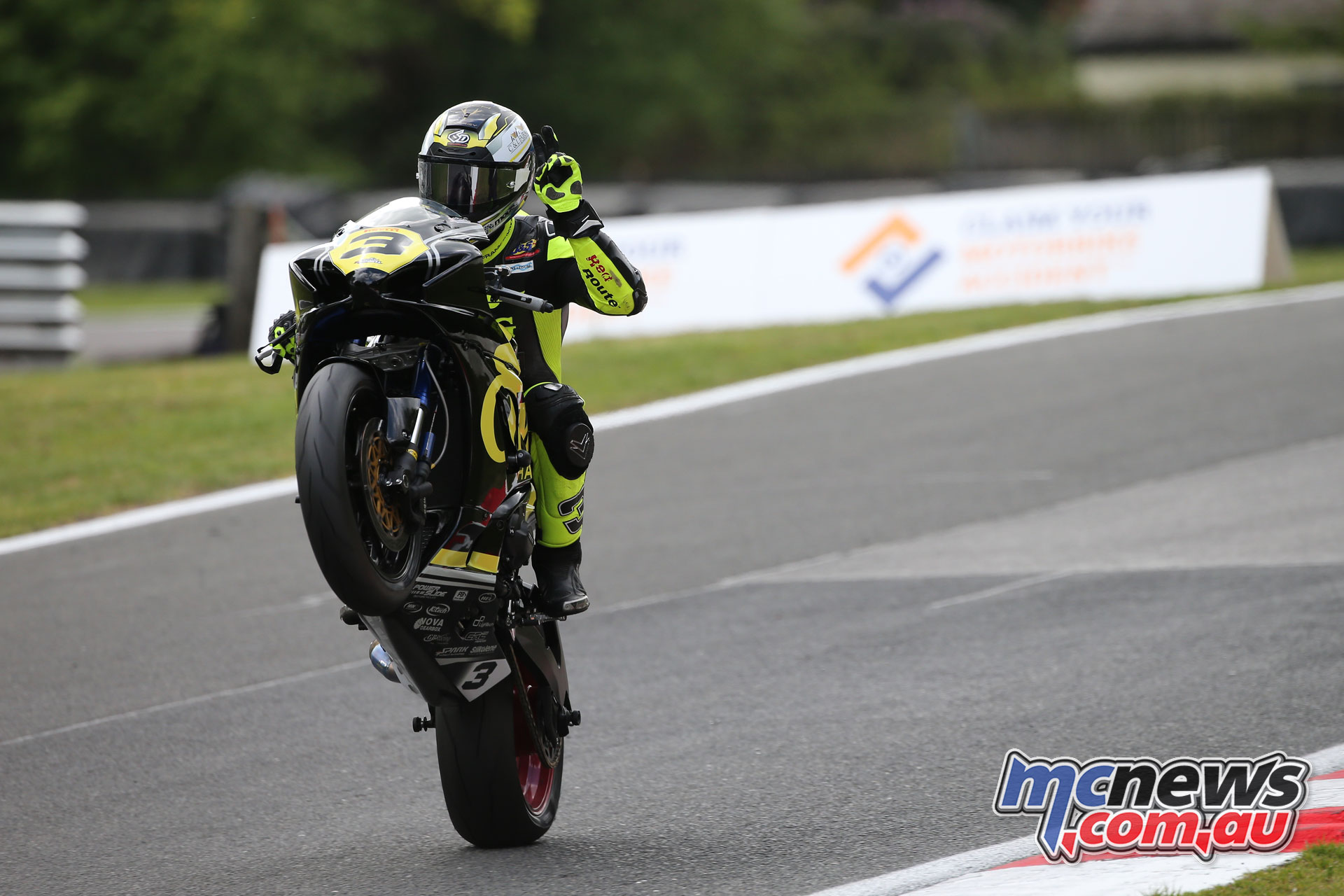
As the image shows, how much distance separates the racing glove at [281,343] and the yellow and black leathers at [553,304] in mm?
606

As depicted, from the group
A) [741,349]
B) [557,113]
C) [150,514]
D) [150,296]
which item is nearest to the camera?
[150,514]

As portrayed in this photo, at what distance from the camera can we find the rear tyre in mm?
4875

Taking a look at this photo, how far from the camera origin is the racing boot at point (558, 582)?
5113 mm

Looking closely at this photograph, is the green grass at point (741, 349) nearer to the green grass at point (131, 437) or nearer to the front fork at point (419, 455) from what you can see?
the green grass at point (131, 437)

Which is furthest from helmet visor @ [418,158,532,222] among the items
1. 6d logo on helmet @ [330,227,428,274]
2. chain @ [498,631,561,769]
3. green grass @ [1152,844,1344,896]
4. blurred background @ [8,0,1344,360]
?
blurred background @ [8,0,1344,360]

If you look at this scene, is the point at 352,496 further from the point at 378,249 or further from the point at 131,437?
the point at 131,437

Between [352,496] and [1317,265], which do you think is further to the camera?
[1317,265]

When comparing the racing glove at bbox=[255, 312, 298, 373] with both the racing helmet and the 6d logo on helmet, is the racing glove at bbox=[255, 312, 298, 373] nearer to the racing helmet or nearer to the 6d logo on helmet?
the 6d logo on helmet

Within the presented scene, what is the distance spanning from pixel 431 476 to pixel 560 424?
629 mm

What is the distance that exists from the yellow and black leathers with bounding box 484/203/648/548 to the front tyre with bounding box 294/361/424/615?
0.76m

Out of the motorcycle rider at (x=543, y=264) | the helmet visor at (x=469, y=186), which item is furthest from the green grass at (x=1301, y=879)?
the helmet visor at (x=469, y=186)

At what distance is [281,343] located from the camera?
464 centimetres

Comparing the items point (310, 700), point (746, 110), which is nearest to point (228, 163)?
point (746, 110)

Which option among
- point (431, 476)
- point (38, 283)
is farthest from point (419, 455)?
point (38, 283)
